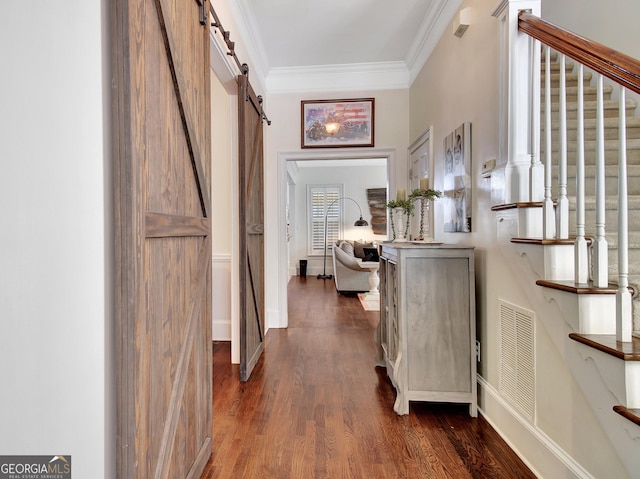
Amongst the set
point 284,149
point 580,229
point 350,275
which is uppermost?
point 284,149

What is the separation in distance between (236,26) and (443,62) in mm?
1754

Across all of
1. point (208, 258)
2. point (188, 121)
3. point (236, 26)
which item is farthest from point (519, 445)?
point (236, 26)

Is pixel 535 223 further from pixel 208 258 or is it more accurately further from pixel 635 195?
pixel 208 258

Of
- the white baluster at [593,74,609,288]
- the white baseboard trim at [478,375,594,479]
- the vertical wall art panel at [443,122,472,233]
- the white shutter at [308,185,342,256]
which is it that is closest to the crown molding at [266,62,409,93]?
the vertical wall art panel at [443,122,472,233]

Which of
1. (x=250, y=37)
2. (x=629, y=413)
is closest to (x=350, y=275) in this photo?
(x=250, y=37)

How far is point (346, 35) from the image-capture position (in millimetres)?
3064

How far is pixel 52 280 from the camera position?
34.2 inches

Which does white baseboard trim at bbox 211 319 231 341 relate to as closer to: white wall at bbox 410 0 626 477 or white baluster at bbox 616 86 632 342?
white wall at bbox 410 0 626 477

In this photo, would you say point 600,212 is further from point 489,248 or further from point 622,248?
point 489,248

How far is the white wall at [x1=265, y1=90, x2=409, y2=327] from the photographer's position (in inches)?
144

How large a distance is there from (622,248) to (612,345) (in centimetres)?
34

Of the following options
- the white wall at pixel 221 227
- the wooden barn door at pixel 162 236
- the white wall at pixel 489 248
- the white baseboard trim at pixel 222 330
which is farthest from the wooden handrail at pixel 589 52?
the white baseboard trim at pixel 222 330

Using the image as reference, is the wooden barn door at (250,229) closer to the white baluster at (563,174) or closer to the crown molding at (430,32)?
the crown molding at (430,32)

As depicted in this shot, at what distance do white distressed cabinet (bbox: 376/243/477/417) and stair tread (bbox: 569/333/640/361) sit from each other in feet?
2.57
